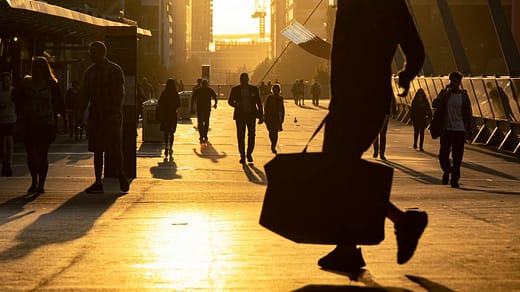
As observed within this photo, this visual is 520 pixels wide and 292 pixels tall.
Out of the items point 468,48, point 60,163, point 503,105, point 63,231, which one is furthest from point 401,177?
point 468,48

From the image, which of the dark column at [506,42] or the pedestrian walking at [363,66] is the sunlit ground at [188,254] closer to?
the pedestrian walking at [363,66]

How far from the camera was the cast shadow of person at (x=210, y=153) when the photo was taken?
24.5m

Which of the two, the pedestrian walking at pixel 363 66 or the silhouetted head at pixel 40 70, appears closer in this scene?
the pedestrian walking at pixel 363 66

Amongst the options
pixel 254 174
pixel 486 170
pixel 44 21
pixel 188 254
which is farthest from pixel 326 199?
pixel 44 21

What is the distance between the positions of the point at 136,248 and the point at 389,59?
266cm

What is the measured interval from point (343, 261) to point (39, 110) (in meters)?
8.05

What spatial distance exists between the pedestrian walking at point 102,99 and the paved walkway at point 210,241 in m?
0.68

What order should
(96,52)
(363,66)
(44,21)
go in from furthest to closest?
(44,21), (96,52), (363,66)

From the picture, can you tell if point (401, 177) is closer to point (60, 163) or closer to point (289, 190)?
point (60, 163)

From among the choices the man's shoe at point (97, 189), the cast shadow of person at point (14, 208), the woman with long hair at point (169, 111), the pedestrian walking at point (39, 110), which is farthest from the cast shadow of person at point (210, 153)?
the cast shadow of person at point (14, 208)

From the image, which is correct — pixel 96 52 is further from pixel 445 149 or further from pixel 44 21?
pixel 44 21

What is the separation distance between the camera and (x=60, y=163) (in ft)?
73.0

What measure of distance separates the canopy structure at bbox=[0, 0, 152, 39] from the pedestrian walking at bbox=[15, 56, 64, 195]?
215 inches

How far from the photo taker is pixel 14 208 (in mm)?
12984
